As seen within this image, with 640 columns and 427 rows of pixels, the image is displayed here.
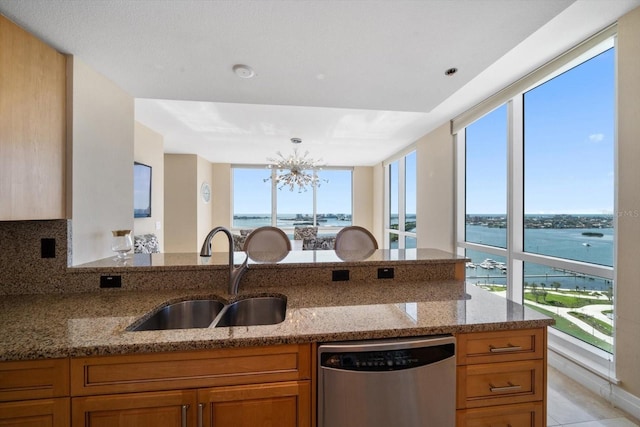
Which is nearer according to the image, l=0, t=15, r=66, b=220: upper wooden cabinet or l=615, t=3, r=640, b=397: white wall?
l=0, t=15, r=66, b=220: upper wooden cabinet

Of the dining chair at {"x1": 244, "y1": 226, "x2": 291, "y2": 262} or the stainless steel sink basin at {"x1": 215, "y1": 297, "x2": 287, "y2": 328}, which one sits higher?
the dining chair at {"x1": 244, "y1": 226, "x2": 291, "y2": 262}

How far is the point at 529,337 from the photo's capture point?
1200 mm

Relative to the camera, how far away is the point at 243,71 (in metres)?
1.84

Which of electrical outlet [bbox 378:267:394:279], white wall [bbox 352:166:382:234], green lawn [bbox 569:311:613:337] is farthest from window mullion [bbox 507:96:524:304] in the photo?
white wall [bbox 352:166:382:234]

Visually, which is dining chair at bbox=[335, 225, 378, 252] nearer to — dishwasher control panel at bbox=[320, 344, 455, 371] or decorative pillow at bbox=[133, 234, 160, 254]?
dishwasher control panel at bbox=[320, 344, 455, 371]

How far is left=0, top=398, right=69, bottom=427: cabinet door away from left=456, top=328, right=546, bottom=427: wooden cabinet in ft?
4.95

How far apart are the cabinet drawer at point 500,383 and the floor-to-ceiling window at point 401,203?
420cm

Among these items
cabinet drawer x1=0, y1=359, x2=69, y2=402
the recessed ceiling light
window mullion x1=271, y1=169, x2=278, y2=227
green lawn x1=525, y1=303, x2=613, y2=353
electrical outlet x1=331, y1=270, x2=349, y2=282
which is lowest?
green lawn x1=525, y1=303, x2=613, y2=353

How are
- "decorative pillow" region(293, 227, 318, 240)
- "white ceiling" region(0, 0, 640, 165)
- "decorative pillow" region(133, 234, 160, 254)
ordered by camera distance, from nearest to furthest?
"white ceiling" region(0, 0, 640, 165) → "decorative pillow" region(133, 234, 160, 254) → "decorative pillow" region(293, 227, 318, 240)

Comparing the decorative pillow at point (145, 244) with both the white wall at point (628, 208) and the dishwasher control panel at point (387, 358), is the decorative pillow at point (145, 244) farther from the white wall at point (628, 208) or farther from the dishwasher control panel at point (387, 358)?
the white wall at point (628, 208)

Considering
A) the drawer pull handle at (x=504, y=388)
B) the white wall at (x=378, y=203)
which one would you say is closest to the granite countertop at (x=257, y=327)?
the drawer pull handle at (x=504, y=388)

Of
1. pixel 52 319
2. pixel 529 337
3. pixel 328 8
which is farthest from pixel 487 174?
pixel 52 319

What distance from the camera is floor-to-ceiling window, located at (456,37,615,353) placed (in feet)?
7.12

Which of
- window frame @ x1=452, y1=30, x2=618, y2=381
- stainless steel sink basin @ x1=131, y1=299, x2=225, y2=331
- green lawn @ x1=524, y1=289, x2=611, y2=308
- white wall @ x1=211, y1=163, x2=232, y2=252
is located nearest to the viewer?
stainless steel sink basin @ x1=131, y1=299, x2=225, y2=331
